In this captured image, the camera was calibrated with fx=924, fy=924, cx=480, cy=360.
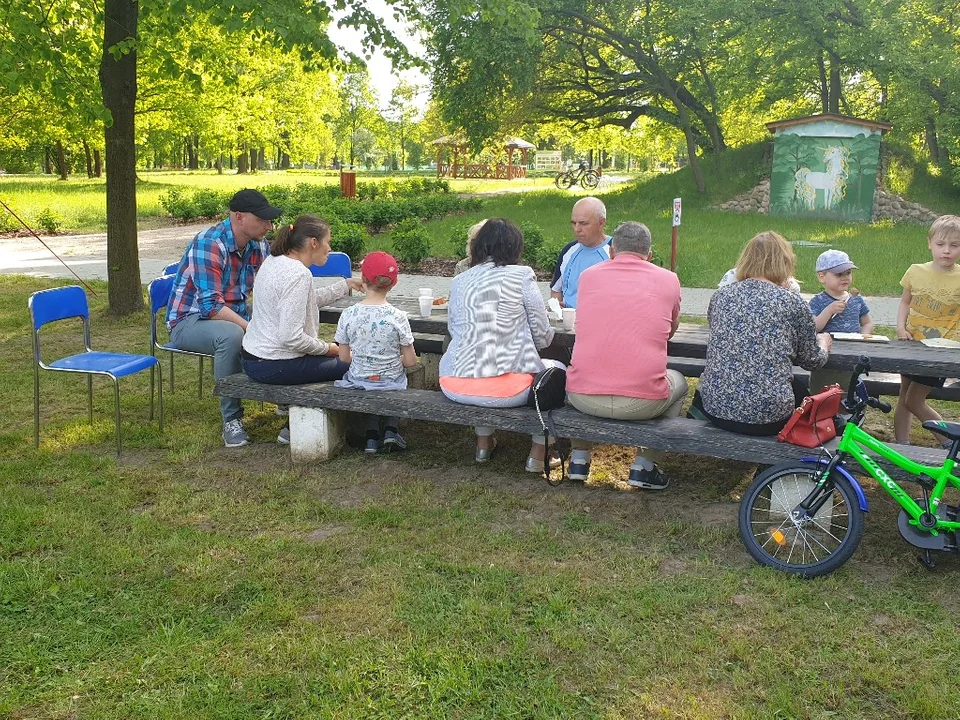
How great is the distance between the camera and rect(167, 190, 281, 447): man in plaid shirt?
5613 mm

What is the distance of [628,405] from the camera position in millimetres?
4492

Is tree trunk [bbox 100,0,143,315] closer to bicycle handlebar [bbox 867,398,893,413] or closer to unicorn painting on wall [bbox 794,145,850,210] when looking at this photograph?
bicycle handlebar [bbox 867,398,893,413]

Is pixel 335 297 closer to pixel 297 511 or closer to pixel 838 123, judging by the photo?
pixel 297 511

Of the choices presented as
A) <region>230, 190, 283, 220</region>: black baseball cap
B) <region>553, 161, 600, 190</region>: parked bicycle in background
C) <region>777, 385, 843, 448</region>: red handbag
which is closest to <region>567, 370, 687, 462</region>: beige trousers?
<region>777, 385, 843, 448</region>: red handbag

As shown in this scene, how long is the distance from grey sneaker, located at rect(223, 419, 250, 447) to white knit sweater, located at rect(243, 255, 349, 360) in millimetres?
525

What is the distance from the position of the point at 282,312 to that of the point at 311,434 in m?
0.71

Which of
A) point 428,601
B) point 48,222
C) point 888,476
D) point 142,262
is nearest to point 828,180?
point 142,262

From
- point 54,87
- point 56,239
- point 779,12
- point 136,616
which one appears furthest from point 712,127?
point 136,616

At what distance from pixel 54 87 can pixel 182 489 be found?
5.34 metres

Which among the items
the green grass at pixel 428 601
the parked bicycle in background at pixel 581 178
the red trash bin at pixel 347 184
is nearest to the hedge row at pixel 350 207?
the red trash bin at pixel 347 184

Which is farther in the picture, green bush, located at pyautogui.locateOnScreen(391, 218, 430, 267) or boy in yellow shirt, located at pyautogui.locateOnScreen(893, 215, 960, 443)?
green bush, located at pyautogui.locateOnScreen(391, 218, 430, 267)

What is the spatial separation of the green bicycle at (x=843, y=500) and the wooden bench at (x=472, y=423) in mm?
207

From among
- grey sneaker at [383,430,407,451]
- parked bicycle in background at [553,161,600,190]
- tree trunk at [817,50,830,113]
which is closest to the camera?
grey sneaker at [383,430,407,451]

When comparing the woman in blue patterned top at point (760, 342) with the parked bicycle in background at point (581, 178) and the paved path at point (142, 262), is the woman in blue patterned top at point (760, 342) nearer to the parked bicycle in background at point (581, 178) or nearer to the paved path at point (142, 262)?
the paved path at point (142, 262)
